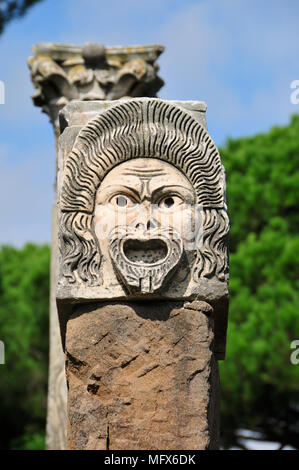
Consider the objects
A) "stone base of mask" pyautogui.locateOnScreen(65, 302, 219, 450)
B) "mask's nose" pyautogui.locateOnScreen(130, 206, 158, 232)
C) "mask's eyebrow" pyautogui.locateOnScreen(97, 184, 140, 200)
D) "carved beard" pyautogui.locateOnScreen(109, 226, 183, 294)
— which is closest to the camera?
"stone base of mask" pyautogui.locateOnScreen(65, 302, 219, 450)

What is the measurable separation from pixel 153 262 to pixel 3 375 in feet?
36.9

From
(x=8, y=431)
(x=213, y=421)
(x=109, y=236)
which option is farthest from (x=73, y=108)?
(x=8, y=431)

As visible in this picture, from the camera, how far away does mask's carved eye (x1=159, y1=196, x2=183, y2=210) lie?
481 cm

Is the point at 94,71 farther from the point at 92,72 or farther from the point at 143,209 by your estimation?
the point at 143,209

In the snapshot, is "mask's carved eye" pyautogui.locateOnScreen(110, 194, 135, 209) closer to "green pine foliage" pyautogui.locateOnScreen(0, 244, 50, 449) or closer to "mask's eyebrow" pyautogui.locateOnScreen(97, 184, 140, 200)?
"mask's eyebrow" pyautogui.locateOnScreen(97, 184, 140, 200)

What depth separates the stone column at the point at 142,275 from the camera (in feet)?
14.7

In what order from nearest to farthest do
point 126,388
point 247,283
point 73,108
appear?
point 126,388 → point 73,108 → point 247,283

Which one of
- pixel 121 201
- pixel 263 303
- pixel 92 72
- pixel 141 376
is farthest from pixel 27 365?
pixel 141 376

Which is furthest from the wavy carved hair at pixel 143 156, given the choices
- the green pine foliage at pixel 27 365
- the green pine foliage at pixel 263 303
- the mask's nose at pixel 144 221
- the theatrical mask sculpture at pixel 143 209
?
the green pine foliage at pixel 27 365

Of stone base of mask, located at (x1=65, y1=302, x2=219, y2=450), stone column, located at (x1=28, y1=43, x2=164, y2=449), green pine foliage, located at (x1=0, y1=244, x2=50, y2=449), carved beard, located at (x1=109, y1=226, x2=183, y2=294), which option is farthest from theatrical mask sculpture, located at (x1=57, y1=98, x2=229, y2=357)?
green pine foliage, located at (x1=0, y1=244, x2=50, y2=449)

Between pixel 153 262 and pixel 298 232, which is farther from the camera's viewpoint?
pixel 298 232

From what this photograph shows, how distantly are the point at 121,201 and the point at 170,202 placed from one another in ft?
0.84

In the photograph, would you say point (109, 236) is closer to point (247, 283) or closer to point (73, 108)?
point (73, 108)

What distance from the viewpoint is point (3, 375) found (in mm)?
15453
